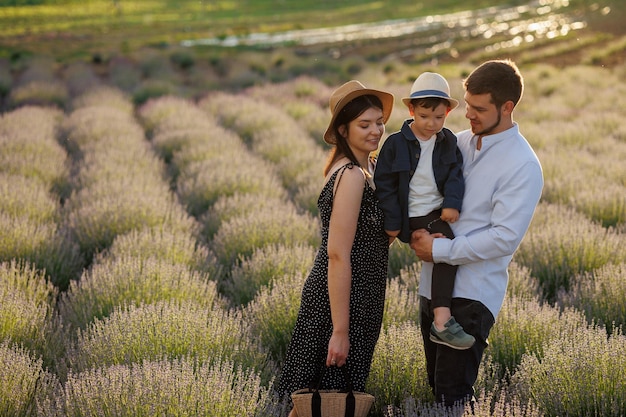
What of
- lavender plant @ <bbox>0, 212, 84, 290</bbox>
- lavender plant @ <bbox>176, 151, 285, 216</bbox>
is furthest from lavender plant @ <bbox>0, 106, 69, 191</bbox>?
lavender plant @ <bbox>0, 212, 84, 290</bbox>

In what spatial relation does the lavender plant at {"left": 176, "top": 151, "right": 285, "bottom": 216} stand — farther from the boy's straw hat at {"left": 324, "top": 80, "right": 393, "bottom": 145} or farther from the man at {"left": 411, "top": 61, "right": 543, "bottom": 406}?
the man at {"left": 411, "top": 61, "right": 543, "bottom": 406}

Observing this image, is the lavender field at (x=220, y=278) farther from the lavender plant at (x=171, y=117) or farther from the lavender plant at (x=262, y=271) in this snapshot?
the lavender plant at (x=171, y=117)

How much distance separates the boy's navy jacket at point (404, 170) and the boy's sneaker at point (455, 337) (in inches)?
16.2

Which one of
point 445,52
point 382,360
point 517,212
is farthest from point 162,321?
point 445,52

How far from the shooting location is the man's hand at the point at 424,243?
9.36 feet

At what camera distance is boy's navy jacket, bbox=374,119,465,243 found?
2.90m

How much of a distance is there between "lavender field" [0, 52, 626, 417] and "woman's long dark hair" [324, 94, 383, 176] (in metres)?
1.08

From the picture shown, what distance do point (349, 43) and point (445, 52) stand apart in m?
7.90

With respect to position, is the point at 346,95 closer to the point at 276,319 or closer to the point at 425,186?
the point at 425,186

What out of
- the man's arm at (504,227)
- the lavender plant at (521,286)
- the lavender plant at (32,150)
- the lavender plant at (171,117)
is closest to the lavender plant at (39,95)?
the lavender plant at (171,117)

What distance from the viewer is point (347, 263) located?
9.78 feet

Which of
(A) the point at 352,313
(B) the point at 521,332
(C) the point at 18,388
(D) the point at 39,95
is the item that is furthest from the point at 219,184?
(D) the point at 39,95

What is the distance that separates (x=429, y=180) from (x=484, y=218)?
28 cm

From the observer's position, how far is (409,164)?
2891mm
